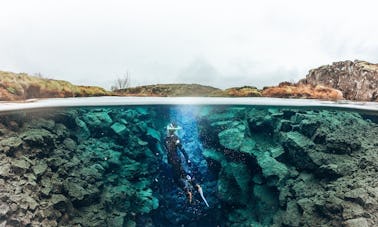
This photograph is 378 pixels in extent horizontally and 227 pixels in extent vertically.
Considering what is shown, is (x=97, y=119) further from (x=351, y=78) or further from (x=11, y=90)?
(x=351, y=78)

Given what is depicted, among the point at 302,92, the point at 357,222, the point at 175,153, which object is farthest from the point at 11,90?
the point at 357,222

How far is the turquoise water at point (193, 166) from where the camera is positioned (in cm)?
977

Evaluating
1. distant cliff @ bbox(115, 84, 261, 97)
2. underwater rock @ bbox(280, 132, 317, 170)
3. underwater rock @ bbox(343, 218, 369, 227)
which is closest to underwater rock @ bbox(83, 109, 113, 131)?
distant cliff @ bbox(115, 84, 261, 97)

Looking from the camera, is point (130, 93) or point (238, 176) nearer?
point (130, 93)

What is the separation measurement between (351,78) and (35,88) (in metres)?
9.39

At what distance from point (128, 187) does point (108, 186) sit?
2.66ft

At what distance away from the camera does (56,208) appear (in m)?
9.79

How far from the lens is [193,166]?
1538cm

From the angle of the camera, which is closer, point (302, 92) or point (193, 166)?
point (302, 92)

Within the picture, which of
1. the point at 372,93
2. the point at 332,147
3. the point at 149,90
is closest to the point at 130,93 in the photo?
the point at 149,90

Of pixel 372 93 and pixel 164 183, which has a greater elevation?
pixel 372 93

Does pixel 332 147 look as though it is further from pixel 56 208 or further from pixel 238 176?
pixel 56 208

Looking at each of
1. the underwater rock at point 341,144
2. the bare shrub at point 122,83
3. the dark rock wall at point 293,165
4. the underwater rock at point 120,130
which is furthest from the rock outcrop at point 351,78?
the underwater rock at point 120,130

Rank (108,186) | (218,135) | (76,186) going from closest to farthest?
(76,186)
(108,186)
(218,135)
